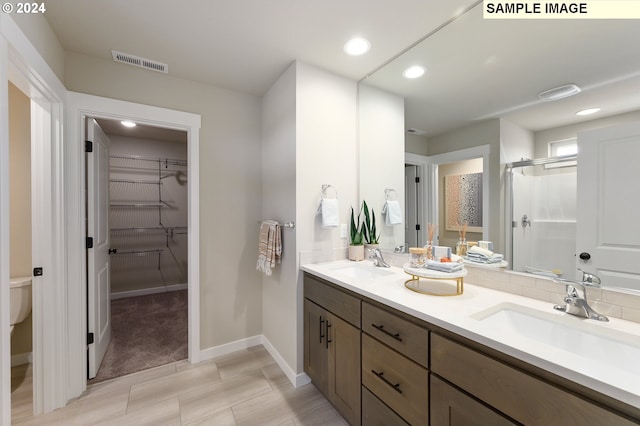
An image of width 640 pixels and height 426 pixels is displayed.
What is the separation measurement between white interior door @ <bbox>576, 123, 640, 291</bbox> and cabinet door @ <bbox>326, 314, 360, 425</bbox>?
3.74 ft

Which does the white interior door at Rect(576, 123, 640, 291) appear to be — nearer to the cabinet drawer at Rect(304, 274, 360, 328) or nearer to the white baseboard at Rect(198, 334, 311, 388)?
the cabinet drawer at Rect(304, 274, 360, 328)

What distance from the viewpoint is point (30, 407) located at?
1.73m

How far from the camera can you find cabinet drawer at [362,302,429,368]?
1095mm

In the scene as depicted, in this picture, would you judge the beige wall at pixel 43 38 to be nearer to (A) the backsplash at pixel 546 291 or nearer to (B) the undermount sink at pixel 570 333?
(B) the undermount sink at pixel 570 333

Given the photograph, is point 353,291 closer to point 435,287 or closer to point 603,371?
point 435,287

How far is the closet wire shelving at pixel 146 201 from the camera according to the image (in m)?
3.84

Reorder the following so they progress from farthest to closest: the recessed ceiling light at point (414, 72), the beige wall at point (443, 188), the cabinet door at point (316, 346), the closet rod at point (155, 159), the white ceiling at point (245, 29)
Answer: the closet rod at point (155, 159)
the recessed ceiling light at point (414, 72)
the cabinet door at point (316, 346)
the beige wall at point (443, 188)
the white ceiling at point (245, 29)

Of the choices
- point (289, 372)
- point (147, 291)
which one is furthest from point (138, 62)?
point (147, 291)

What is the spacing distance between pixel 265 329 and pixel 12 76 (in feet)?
8.01

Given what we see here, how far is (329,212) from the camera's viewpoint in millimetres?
2035

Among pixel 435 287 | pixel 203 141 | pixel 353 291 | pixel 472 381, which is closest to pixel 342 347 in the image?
pixel 353 291

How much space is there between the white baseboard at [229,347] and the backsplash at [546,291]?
201 cm

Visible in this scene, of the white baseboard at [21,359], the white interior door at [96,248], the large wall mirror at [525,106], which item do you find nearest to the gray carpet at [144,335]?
the white interior door at [96,248]

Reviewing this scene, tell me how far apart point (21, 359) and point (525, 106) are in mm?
4034
